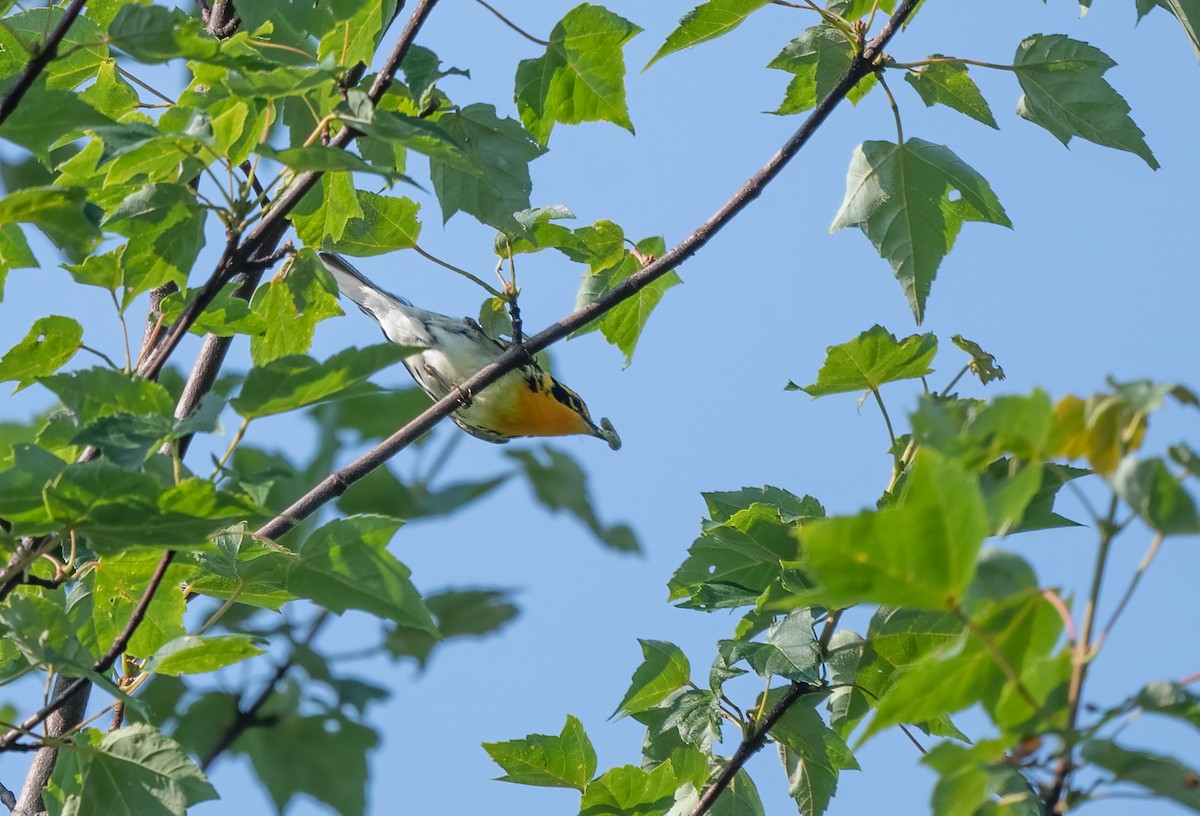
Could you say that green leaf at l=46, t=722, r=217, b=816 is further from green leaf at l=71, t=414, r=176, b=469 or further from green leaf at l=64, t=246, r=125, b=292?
green leaf at l=64, t=246, r=125, b=292

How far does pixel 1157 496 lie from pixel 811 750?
77.5 inches

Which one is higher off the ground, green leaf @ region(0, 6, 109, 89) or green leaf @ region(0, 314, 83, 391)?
green leaf @ region(0, 6, 109, 89)

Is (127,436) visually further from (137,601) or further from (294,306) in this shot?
(294,306)

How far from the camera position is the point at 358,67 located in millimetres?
2689

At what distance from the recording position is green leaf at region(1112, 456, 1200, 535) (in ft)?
4.35

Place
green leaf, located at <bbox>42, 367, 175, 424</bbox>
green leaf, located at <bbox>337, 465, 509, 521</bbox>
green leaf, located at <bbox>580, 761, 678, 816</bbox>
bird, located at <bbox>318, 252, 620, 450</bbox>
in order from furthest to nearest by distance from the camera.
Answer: bird, located at <bbox>318, 252, 620, 450</bbox> → green leaf, located at <bbox>580, 761, 678, 816</bbox> → green leaf, located at <bbox>42, 367, 175, 424</bbox> → green leaf, located at <bbox>337, 465, 509, 521</bbox>

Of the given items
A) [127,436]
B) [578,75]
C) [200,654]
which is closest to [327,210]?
[578,75]

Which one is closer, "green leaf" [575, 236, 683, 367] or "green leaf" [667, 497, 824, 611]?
"green leaf" [667, 497, 824, 611]

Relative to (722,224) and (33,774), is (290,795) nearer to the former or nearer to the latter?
(722,224)

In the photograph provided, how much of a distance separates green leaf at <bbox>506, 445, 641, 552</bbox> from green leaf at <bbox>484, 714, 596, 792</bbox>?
1684mm

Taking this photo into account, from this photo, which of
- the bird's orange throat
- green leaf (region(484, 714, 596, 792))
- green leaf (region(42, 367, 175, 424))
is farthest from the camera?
the bird's orange throat

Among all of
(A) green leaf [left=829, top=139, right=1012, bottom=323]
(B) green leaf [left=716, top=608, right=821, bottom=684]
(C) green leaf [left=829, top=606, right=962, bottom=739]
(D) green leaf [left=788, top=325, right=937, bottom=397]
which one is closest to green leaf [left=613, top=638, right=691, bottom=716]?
(B) green leaf [left=716, top=608, right=821, bottom=684]

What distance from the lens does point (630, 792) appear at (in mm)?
3035

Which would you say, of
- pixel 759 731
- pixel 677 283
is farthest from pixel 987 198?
pixel 759 731
